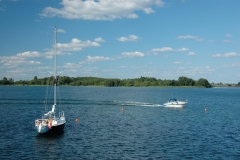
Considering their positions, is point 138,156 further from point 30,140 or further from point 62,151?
point 30,140

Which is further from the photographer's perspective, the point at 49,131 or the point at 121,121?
the point at 121,121

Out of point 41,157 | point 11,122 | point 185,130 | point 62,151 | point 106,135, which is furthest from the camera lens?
point 11,122

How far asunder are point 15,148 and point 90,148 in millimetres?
10322

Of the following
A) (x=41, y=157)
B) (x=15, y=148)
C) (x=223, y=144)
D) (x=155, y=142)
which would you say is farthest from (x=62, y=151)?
(x=223, y=144)

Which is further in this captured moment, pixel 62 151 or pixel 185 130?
pixel 185 130

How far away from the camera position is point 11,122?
5997 cm

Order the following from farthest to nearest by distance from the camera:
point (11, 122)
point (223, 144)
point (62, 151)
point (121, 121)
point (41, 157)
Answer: point (121, 121), point (11, 122), point (223, 144), point (62, 151), point (41, 157)

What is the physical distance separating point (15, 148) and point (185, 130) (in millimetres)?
31071

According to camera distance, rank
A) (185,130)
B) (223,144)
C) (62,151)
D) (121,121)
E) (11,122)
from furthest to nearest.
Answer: (121,121)
(11,122)
(185,130)
(223,144)
(62,151)

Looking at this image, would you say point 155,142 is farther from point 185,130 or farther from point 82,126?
point 82,126

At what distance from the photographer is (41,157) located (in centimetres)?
3588

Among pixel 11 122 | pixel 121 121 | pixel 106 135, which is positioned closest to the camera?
pixel 106 135

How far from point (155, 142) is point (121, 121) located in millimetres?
21888

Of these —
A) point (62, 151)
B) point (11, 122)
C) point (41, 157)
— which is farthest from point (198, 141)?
point (11, 122)
